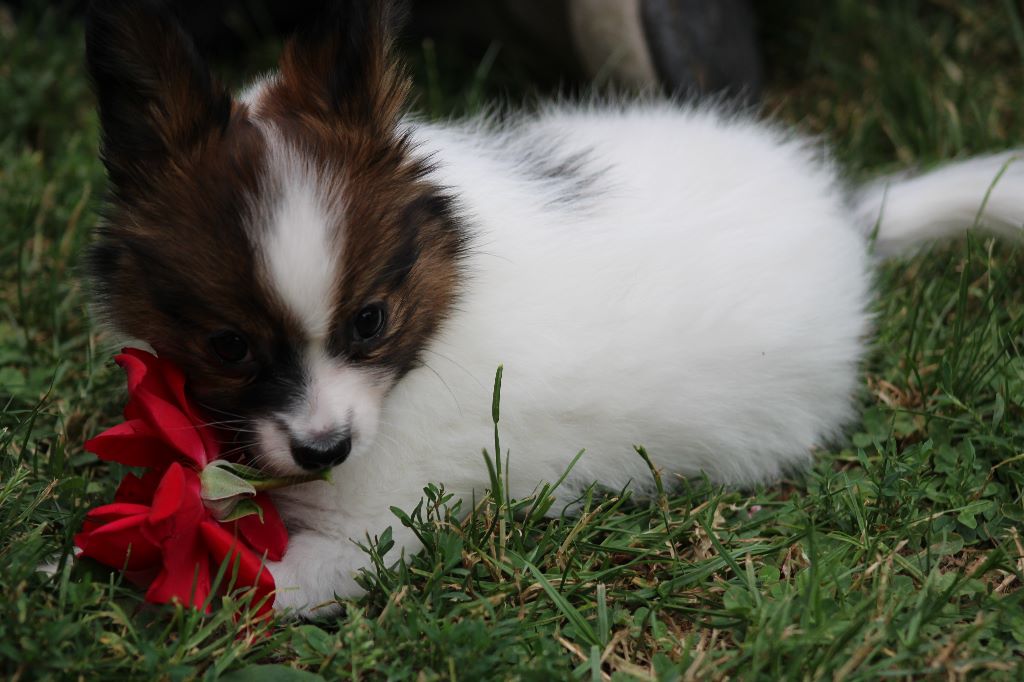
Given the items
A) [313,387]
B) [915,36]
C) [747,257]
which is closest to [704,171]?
[747,257]

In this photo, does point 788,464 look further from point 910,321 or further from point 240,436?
point 240,436

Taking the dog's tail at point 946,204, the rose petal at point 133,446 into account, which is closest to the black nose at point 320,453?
the rose petal at point 133,446

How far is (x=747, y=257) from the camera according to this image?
3113 mm

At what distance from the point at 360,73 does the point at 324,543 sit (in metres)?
1.22

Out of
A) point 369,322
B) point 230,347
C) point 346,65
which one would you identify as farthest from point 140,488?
point 346,65

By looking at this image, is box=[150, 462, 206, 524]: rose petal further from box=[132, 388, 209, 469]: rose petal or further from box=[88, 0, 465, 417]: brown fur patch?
box=[88, 0, 465, 417]: brown fur patch

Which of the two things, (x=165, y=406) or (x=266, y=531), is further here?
(x=266, y=531)

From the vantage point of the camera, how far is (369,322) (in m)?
2.54

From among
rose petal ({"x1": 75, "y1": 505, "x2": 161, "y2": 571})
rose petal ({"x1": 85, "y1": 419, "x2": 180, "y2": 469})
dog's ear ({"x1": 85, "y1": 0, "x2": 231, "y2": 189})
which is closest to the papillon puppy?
dog's ear ({"x1": 85, "y1": 0, "x2": 231, "y2": 189})

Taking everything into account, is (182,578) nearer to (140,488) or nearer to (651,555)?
(140,488)

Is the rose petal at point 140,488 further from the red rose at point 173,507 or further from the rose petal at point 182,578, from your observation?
the rose petal at point 182,578

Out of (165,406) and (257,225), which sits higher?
(257,225)

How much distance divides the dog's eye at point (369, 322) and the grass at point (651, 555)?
1.57 ft

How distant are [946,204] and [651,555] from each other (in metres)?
1.79
